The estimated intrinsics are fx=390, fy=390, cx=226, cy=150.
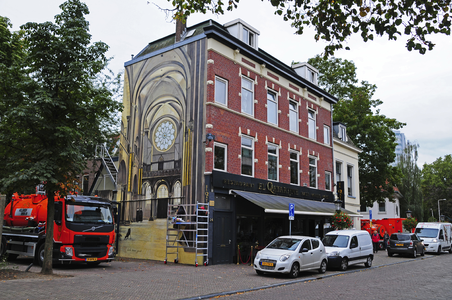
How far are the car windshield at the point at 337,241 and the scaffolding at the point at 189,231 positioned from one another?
5.61 metres

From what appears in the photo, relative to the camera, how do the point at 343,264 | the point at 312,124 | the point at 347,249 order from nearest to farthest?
the point at 343,264 → the point at 347,249 → the point at 312,124

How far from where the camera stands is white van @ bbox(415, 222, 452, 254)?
28.1m

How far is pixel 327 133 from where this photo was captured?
95.5 ft

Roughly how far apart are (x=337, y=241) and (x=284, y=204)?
344cm

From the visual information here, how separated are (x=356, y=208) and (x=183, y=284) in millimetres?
23785

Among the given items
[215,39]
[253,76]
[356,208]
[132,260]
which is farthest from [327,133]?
[132,260]

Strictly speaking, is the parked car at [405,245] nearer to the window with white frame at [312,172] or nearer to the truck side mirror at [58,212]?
the window with white frame at [312,172]

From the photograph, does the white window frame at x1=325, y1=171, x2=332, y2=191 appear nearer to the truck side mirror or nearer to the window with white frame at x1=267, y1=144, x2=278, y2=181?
the window with white frame at x1=267, y1=144, x2=278, y2=181

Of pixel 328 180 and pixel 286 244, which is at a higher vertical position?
pixel 328 180

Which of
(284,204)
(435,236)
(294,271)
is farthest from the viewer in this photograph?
(435,236)

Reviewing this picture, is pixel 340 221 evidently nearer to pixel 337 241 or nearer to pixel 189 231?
pixel 337 241

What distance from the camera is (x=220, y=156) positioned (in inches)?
742

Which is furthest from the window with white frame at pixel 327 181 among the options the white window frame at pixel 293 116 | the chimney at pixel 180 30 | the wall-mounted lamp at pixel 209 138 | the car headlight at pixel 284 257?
the car headlight at pixel 284 257

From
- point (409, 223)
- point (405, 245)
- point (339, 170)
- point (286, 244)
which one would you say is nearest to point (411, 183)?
point (409, 223)
